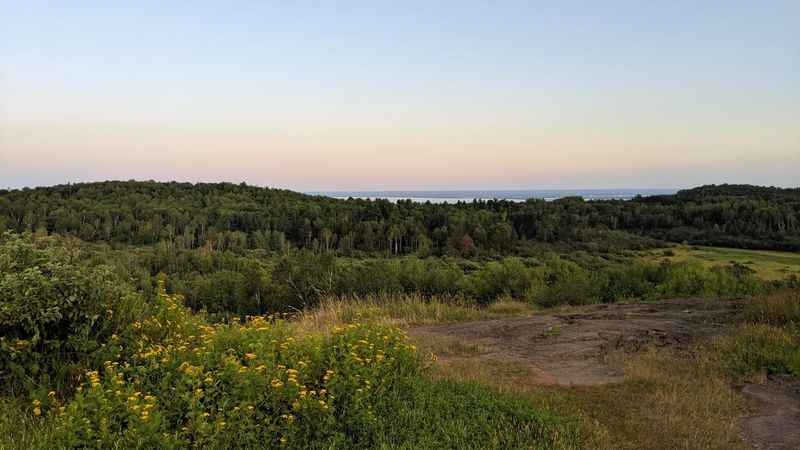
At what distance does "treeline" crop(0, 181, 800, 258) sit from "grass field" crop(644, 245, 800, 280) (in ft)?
10.5

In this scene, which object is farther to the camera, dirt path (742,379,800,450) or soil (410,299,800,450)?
soil (410,299,800,450)

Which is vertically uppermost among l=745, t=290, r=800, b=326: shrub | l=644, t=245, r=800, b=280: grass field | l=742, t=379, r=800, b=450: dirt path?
l=745, t=290, r=800, b=326: shrub

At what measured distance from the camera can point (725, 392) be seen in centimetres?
640

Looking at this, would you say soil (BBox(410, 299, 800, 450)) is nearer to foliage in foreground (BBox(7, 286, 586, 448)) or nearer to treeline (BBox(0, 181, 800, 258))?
foliage in foreground (BBox(7, 286, 586, 448))

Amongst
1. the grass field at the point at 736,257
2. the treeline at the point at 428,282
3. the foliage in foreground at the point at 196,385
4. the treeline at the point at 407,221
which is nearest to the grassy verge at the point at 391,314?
the treeline at the point at 428,282

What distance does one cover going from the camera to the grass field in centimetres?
4638

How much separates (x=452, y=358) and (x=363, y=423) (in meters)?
3.67

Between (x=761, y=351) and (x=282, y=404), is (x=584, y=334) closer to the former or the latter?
(x=761, y=351)

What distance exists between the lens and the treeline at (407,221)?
69562 millimetres

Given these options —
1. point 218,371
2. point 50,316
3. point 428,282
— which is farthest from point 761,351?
point 428,282

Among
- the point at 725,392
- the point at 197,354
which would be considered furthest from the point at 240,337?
the point at 725,392

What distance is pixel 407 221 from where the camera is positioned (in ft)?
276

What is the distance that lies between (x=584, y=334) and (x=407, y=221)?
74507 millimetres

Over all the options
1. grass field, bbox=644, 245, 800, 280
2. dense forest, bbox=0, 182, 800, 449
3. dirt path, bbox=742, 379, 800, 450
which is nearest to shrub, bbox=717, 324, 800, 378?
dense forest, bbox=0, 182, 800, 449
